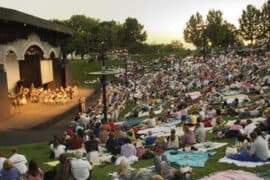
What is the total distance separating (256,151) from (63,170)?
5.29 m

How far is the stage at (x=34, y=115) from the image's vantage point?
23.3 meters

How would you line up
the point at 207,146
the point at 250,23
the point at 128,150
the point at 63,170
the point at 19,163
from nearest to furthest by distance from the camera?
the point at 63,170 < the point at 19,163 < the point at 128,150 < the point at 207,146 < the point at 250,23

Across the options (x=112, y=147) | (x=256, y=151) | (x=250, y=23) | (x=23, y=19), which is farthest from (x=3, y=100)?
(x=250, y=23)

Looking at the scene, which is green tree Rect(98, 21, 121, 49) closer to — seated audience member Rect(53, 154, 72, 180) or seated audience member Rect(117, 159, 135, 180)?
seated audience member Rect(53, 154, 72, 180)

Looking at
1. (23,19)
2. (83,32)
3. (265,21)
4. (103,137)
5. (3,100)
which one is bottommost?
(103,137)

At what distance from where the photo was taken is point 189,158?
1234 cm

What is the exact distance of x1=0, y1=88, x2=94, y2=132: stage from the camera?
23.3 meters

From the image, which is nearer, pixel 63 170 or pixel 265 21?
pixel 63 170

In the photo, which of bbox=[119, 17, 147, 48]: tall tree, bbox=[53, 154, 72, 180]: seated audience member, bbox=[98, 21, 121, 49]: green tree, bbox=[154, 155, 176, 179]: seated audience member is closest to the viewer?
bbox=[53, 154, 72, 180]: seated audience member

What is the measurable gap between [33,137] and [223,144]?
10.6m

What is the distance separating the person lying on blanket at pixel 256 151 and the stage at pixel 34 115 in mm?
14189

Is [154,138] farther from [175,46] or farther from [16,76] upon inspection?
[175,46]

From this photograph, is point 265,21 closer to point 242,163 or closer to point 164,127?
point 164,127

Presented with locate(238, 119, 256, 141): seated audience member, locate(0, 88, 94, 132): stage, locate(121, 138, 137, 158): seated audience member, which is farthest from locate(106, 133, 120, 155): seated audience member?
locate(0, 88, 94, 132): stage
